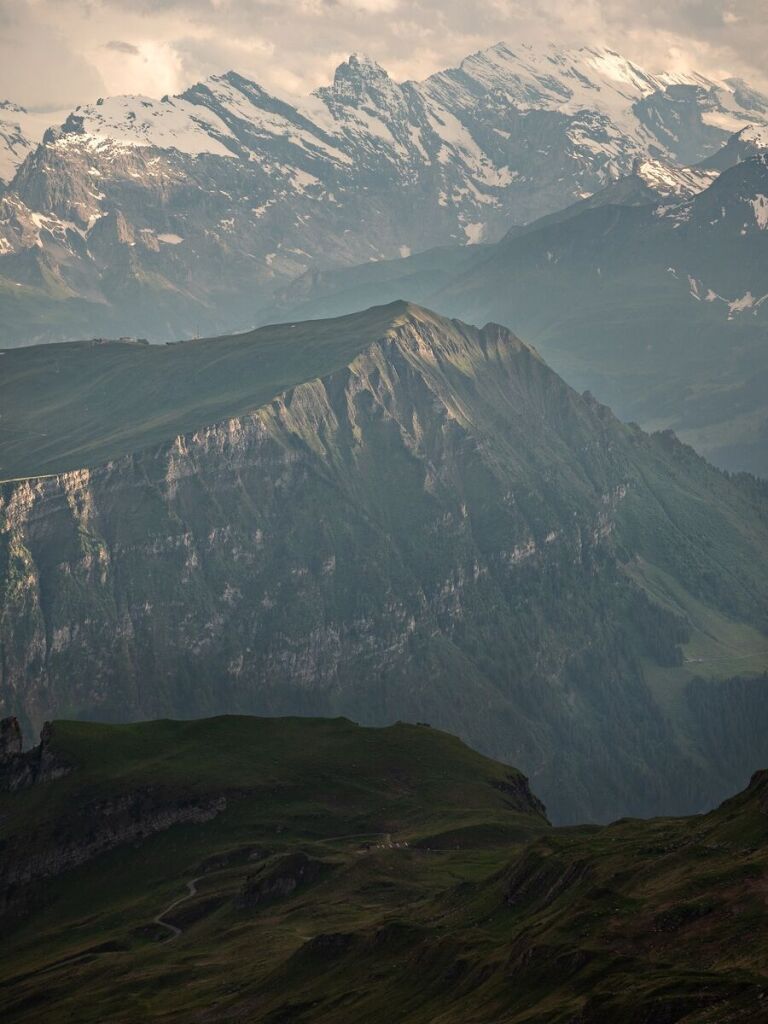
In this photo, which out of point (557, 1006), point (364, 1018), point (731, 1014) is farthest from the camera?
point (364, 1018)

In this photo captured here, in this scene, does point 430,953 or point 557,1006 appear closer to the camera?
point 557,1006

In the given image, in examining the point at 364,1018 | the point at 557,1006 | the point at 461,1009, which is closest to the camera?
the point at 557,1006

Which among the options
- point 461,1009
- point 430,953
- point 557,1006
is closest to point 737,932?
point 557,1006

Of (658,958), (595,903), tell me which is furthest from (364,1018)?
(658,958)

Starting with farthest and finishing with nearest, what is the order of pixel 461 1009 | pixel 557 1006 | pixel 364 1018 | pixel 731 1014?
pixel 364 1018 → pixel 461 1009 → pixel 557 1006 → pixel 731 1014

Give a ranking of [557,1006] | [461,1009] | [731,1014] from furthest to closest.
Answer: [461,1009], [557,1006], [731,1014]

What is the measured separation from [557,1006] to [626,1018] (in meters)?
12.1

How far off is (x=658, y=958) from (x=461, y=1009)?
24431mm

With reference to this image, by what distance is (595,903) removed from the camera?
187 meters

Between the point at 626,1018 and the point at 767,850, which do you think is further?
the point at 767,850

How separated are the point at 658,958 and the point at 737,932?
8.26 metres

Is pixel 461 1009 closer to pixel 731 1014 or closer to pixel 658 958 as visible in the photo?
pixel 658 958

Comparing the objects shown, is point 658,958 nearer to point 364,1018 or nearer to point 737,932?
point 737,932

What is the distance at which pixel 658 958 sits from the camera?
542 feet
